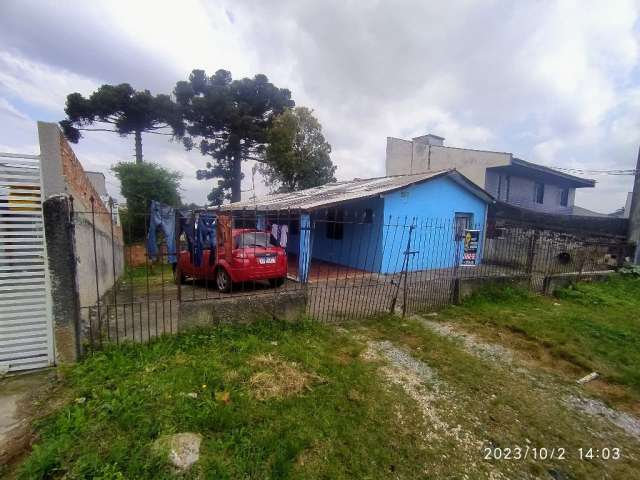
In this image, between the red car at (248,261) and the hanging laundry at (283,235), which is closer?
the red car at (248,261)

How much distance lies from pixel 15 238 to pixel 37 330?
1.05 meters

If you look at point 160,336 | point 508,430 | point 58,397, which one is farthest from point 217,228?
point 508,430

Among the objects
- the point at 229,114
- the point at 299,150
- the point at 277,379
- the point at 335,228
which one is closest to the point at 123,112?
the point at 229,114

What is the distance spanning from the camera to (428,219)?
422 inches

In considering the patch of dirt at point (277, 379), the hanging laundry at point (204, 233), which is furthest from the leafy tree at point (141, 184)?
the patch of dirt at point (277, 379)

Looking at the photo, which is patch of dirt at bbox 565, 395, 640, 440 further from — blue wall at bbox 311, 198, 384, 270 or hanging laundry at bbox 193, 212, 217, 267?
blue wall at bbox 311, 198, 384, 270

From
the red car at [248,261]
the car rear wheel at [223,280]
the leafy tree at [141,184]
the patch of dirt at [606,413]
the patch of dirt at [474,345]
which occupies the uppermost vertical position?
the leafy tree at [141,184]

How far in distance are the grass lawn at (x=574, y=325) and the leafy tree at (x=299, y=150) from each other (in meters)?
15.3

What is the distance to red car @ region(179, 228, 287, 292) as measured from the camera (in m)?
6.77

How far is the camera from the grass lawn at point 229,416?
7.24 feet

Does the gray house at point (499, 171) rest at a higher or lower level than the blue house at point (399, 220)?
higher

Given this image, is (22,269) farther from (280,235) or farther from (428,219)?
(428,219)

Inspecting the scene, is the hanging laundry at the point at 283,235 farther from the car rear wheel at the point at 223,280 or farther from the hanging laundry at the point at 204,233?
the hanging laundry at the point at 204,233

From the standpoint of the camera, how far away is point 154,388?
301cm
